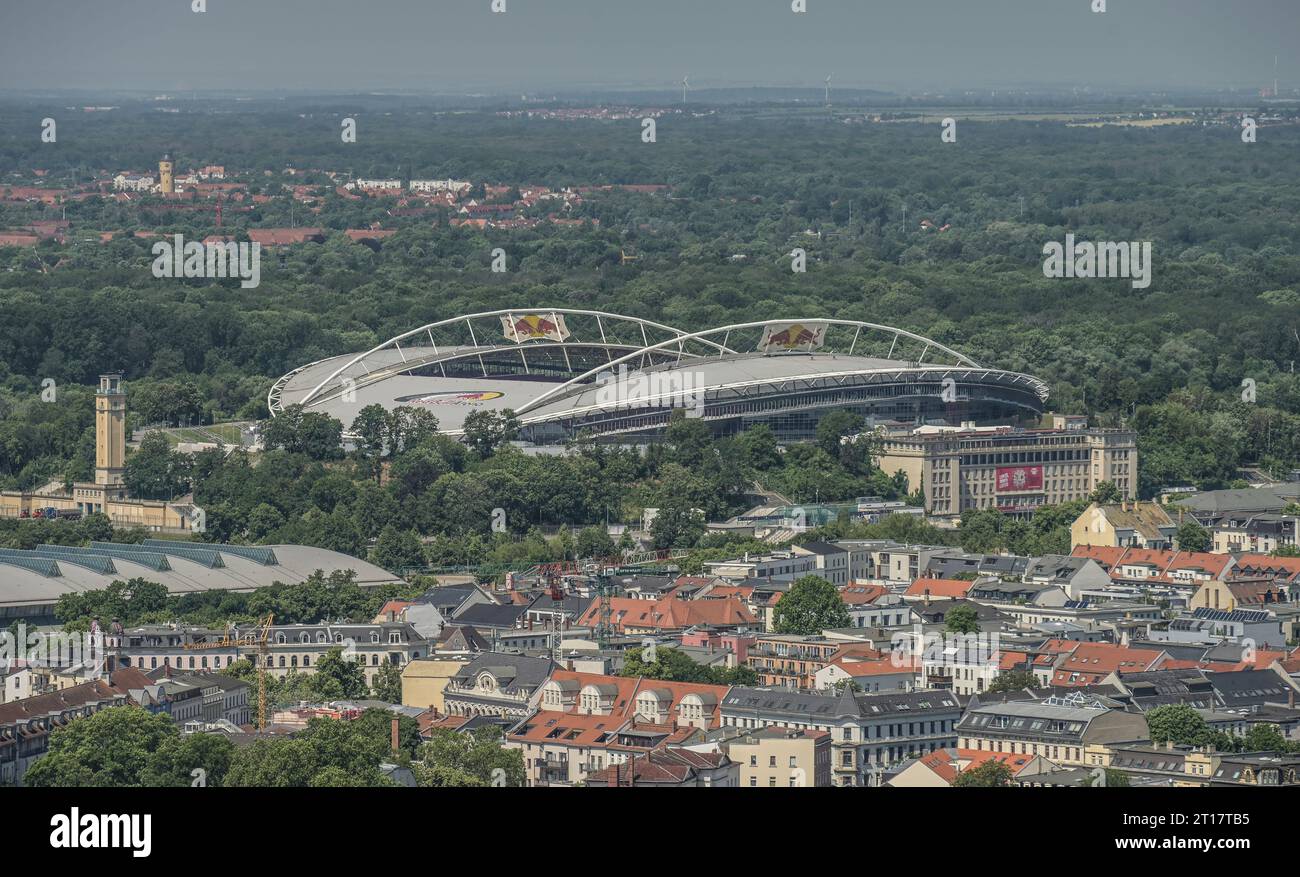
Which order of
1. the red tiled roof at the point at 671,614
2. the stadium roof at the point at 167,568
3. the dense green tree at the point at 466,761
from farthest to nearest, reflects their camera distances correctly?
the stadium roof at the point at 167,568
the red tiled roof at the point at 671,614
the dense green tree at the point at 466,761

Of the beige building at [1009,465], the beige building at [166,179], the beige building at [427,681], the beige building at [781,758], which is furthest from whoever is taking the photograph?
the beige building at [166,179]

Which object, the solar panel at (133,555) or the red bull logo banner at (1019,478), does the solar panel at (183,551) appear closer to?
the solar panel at (133,555)

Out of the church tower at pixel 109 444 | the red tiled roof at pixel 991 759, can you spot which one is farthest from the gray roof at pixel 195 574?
the red tiled roof at pixel 991 759

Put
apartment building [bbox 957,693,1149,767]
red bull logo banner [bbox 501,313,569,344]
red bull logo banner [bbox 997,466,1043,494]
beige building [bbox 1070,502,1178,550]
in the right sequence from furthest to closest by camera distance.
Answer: red bull logo banner [bbox 501,313,569,344], red bull logo banner [bbox 997,466,1043,494], beige building [bbox 1070,502,1178,550], apartment building [bbox 957,693,1149,767]

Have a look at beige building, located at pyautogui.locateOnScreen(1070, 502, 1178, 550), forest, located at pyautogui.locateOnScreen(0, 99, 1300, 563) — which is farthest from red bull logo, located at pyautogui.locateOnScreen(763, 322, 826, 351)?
beige building, located at pyautogui.locateOnScreen(1070, 502, 1178, 550)

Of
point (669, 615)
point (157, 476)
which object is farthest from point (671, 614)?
point (157, 476)

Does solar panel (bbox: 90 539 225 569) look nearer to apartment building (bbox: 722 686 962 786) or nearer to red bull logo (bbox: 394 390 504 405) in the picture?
apartment building (bbox: 722 686 962 786)

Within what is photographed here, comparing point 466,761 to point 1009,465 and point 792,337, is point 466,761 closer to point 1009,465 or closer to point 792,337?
point 1009,465
